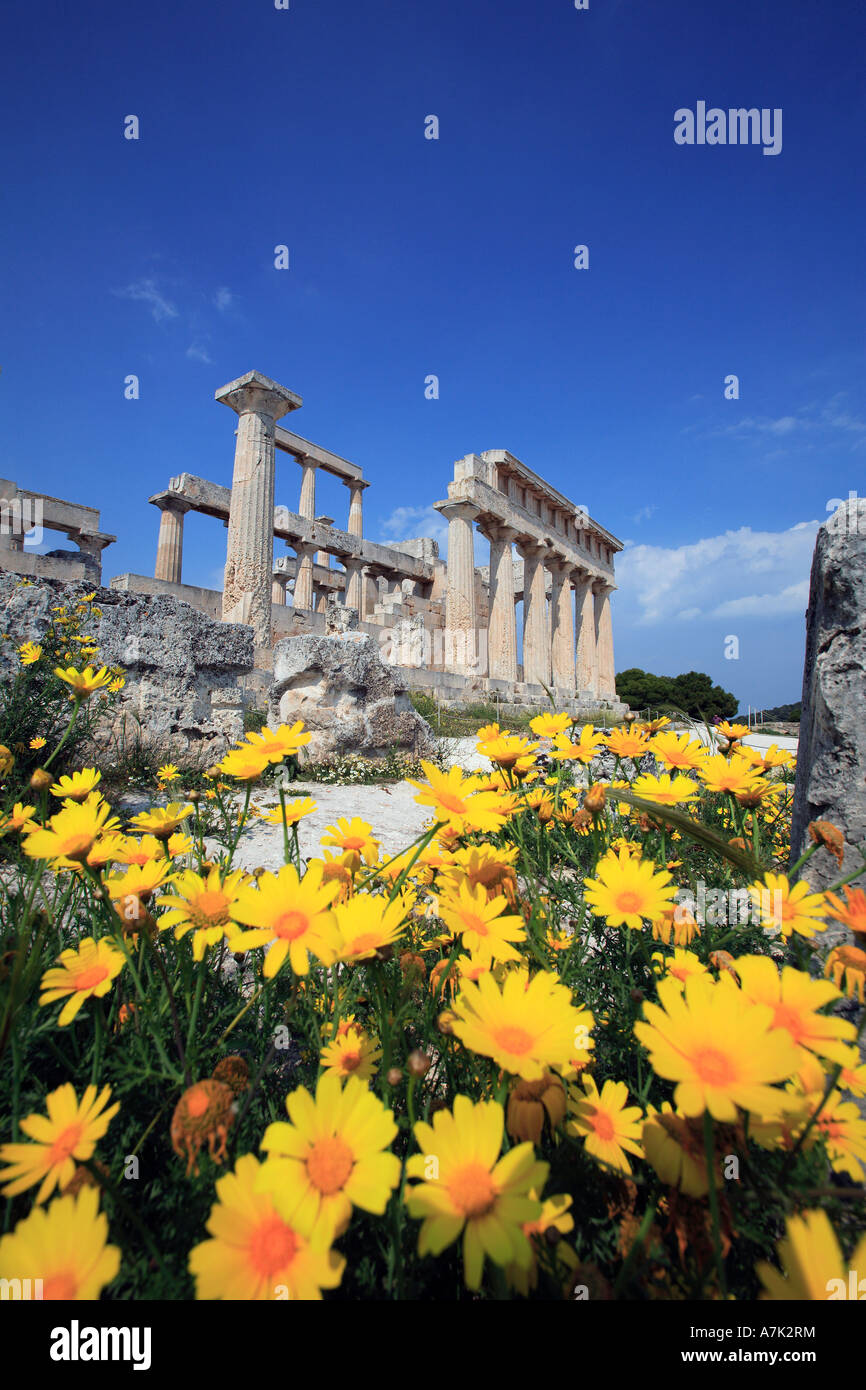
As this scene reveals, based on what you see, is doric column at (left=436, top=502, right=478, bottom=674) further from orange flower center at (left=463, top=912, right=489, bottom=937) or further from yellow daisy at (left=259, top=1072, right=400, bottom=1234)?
yellow daisy at (left=259, top=1072, right=400, bottom=1234)

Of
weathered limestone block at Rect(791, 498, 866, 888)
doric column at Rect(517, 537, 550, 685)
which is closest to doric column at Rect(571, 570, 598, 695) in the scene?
doric column at Rect(517, 537, 550, 685)

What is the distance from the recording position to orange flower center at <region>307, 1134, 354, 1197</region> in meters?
0.60

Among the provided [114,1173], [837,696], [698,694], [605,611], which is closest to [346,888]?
[114,1173]

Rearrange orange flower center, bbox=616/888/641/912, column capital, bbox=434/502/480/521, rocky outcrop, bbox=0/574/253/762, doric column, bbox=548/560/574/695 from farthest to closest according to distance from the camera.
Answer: doric column, bbox=548/560/574/695, column capital, bbox=434/502/480/521, rocky outcrop, bbox=0/574/253/762, orange flower center, bbox=616/888/641/912

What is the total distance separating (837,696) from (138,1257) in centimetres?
201

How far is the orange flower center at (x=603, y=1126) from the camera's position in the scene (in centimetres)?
78

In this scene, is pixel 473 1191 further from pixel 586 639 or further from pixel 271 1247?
pixel 586 639

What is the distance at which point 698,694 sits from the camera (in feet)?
125

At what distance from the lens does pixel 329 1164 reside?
1.98 feet

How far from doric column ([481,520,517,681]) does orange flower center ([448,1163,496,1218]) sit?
19497 mm

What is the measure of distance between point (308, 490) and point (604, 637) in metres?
16.4

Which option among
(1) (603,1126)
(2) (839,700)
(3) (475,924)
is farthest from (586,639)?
(1) (603,1126)

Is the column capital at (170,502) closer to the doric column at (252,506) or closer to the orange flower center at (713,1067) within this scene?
the doric column at (252,506)

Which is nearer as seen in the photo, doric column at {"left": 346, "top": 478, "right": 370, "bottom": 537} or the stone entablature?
the stone entablature
